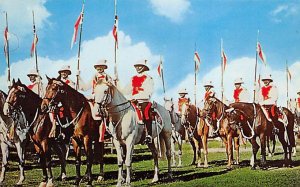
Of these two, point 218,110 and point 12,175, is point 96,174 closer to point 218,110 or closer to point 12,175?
point 12,175

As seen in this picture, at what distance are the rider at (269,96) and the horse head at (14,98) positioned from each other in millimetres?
3965

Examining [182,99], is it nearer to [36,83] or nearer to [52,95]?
[36,83]

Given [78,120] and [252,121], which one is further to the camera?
[252,121]

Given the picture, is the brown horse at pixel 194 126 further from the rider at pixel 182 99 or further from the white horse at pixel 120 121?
the white horse at pixel 120 121

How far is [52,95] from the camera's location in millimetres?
5812

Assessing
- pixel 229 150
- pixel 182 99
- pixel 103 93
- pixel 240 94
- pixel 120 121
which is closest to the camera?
pixel 103 93

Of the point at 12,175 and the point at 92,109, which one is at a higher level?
the point at 92,109

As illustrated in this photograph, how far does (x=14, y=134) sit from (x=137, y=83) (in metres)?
1.73

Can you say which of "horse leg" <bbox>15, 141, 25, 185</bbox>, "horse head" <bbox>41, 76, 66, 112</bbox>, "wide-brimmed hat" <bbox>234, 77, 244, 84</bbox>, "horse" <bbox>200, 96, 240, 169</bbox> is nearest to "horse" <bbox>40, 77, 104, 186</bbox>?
"horse head" <bbox>41, 76, 66, 112</bbox>

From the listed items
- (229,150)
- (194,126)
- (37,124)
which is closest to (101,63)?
(37,124)

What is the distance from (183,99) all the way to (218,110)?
1.17 metres

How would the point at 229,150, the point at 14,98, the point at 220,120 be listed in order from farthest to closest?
1. the point at 229,150
2. the point at 220,120
3. the point at 14,98

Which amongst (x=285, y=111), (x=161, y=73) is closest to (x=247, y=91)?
(x=285, y=111)

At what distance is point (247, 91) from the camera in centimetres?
835
